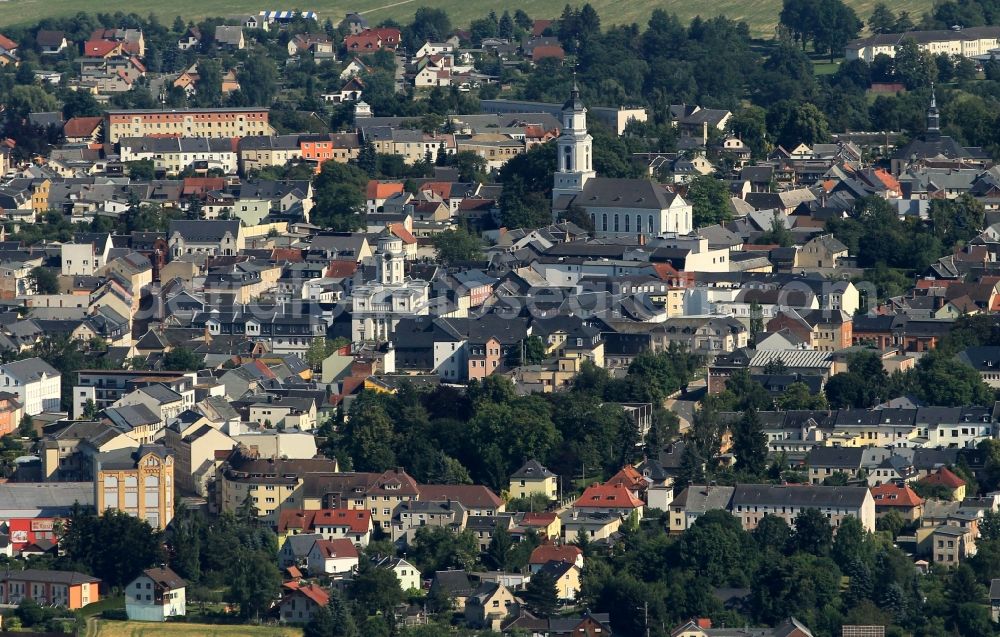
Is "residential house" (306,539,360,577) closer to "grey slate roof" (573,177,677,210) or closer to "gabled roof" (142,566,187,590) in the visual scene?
"gabled roof" (142,566,187,590)

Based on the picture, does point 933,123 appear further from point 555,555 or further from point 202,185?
point 555,555

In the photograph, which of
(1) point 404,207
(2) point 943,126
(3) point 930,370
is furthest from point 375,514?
(2) point 943,126

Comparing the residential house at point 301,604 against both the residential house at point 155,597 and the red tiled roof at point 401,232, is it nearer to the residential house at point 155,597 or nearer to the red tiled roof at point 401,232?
the residential house at point 155,597

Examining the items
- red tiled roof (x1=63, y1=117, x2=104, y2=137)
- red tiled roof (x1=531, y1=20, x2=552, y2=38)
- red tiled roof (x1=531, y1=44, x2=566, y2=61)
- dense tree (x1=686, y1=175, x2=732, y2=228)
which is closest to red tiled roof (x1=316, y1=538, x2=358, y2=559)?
dense tree (x1=686, y1=175, x2=732, y2=228)

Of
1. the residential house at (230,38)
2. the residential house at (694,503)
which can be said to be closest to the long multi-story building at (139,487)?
the residential house at (694,503)

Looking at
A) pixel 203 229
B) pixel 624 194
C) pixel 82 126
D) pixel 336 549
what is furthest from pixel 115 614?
pixel 82 126

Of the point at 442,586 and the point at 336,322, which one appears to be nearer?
the point at 442,586

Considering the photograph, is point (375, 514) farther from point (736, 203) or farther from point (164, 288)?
point (736, 203)
